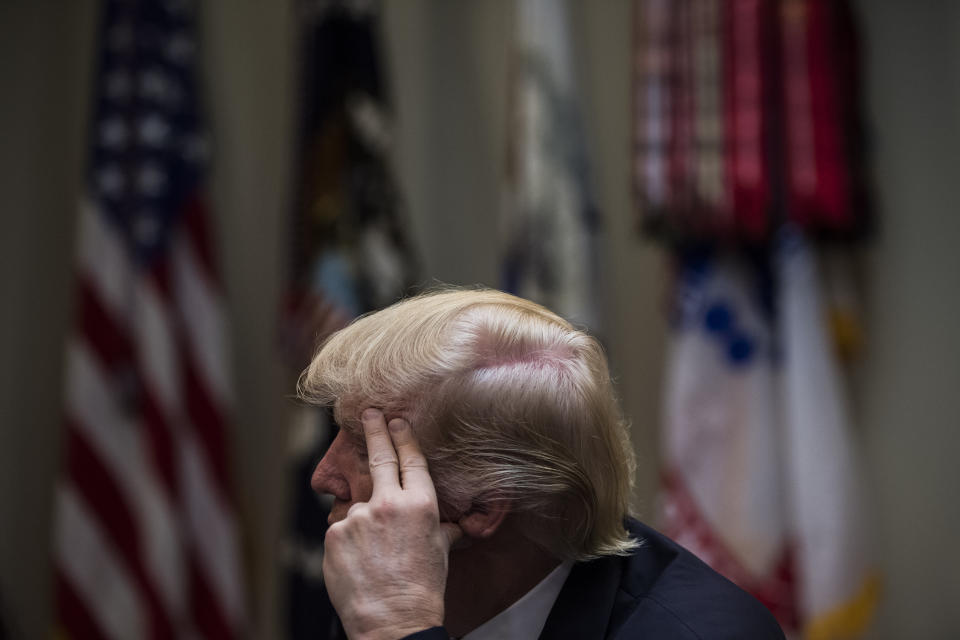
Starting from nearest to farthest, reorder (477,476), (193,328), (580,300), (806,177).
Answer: (477,476), (806,177), (580,300), (193,328)

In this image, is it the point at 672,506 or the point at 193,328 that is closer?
the point at 672,506

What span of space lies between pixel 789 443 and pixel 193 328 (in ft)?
4.95

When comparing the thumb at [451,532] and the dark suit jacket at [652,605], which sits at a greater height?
the thumb at [451,532]

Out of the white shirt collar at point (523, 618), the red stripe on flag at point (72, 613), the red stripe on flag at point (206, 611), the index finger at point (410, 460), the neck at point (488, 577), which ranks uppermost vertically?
the index finger at point (410, 460)

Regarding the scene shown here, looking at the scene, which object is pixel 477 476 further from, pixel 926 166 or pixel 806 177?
pixel 926 166

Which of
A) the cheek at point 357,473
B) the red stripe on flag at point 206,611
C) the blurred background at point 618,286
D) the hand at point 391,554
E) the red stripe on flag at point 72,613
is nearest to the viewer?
the hand at point 391,554

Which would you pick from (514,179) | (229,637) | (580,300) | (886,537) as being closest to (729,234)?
(580,300)

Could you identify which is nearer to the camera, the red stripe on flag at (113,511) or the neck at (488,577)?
the neck at (488,577)

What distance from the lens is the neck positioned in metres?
1.11

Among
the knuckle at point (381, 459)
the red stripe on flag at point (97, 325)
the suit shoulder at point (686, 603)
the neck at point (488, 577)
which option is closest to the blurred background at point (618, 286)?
the red stripe on flag at point (97, 325)

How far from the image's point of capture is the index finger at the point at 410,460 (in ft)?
3.37

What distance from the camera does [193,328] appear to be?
2.48 metres

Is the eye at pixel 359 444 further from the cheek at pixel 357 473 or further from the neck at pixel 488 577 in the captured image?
the neck at pixel 488 577

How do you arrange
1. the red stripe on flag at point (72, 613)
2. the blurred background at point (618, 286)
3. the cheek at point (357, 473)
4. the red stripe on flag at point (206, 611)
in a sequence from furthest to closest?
the red stripe on flag at point (206, 611)
the red stripe on flag at point (72, 613)
the blurred background at point (618, 286)
the cheek at point (357, 473)
